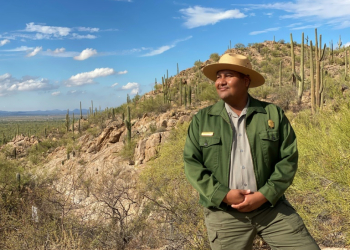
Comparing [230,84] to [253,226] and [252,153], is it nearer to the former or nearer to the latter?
[252,153]

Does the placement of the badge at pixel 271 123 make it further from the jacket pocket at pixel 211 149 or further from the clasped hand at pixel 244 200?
the clasped hand at pixel 244 200

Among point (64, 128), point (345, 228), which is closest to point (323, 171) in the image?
point (345, 228)

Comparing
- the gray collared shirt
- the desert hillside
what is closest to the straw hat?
the gray collared shirt

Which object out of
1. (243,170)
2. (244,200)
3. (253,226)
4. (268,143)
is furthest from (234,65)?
(253,226)

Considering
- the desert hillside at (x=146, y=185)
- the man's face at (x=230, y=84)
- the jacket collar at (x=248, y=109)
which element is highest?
the man's face at (x=230, y=84)

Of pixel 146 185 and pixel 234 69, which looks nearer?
pixel 234 69

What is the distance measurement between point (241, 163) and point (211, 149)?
220 millimetres

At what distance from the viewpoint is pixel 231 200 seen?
1.87 metres

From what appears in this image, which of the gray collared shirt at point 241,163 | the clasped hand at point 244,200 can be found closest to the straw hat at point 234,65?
the gray collared shirt at point 241,163

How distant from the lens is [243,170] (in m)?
1.98

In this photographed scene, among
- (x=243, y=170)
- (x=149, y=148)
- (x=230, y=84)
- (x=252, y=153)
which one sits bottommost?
(x=149, y=148)

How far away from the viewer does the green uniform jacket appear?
6.27 feet

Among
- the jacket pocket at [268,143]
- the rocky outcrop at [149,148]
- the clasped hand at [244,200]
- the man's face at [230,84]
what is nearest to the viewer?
the clasped hand at [244,200]

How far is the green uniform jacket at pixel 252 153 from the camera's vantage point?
1911 mm
